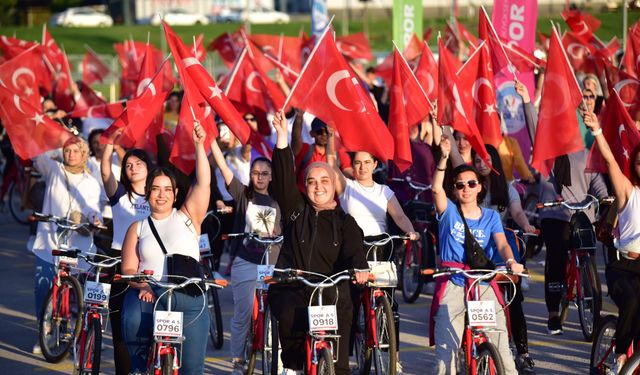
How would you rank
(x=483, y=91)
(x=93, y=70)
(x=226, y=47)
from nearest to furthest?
(x=483, y=91)
(x=226, y=47)
(x=93, y=70)

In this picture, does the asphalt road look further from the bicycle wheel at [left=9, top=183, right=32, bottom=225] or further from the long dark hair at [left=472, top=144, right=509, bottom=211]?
the bicycle wheel at [left=9, top=183, right=32, bottom=225]

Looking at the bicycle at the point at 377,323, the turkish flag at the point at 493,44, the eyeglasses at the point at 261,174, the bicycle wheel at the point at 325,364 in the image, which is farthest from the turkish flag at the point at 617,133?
the turkish flag at the point at 493,44

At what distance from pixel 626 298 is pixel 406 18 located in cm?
1316

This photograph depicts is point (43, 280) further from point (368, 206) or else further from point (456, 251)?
point (456, 251)

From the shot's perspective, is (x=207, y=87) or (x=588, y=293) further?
(x=588, y=293)

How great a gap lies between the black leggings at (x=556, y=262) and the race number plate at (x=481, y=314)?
3599mm

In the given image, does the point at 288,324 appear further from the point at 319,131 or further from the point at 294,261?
the point at 319,131

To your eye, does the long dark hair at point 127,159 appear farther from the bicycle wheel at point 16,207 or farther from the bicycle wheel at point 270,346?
the bicycle wheel at point 16,207

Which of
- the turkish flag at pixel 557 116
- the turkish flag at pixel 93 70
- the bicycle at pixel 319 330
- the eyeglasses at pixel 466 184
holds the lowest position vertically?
the bicycle at pixel 319 330

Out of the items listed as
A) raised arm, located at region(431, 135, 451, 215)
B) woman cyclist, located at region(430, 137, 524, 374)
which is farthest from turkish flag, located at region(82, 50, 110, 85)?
woman cyclist, located at region(430, 137, 524, 374)

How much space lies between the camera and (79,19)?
70750 mm

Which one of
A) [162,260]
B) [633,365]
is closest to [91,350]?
[162,260]

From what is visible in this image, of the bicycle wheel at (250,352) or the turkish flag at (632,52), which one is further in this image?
the turkish flag at (632,52)

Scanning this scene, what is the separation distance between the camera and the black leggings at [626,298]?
8016mm
